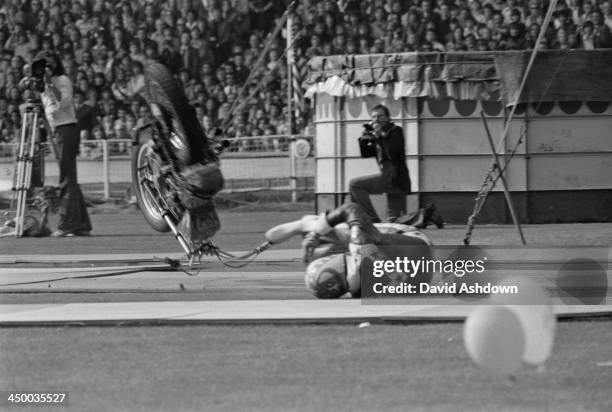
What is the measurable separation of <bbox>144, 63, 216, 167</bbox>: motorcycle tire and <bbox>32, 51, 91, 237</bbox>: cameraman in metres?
5.29

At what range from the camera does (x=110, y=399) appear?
6078mm

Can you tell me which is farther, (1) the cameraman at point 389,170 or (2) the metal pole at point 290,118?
(2) the metal pole at point 290,118

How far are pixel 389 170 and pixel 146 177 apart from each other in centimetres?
401

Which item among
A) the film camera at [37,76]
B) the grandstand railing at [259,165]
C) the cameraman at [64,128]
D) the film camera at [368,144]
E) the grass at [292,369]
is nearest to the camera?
the grass at [292,369]

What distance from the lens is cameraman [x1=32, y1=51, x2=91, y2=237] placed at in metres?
16.4

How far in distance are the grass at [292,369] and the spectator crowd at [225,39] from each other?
13.6 meters

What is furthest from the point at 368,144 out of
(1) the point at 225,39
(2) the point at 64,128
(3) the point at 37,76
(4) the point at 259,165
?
(1) the point at 225,39

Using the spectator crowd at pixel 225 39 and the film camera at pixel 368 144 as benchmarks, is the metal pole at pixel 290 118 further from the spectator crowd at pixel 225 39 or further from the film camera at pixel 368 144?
the film camera at pixel 368 144

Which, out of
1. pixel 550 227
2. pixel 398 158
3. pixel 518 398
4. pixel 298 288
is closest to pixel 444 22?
pixel 550 227

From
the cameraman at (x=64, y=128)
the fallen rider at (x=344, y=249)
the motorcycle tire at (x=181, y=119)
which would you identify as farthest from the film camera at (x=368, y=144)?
the fallen rider at (x=344, y=249)

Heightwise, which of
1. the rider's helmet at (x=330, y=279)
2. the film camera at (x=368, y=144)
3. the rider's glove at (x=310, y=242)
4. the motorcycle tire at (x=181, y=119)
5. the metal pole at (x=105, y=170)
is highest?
the motorcycle tire at (x=181, y=119)

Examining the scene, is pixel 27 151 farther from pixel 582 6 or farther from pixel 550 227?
pixel 582 6

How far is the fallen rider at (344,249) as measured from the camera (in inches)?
373

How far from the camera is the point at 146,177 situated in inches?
476
